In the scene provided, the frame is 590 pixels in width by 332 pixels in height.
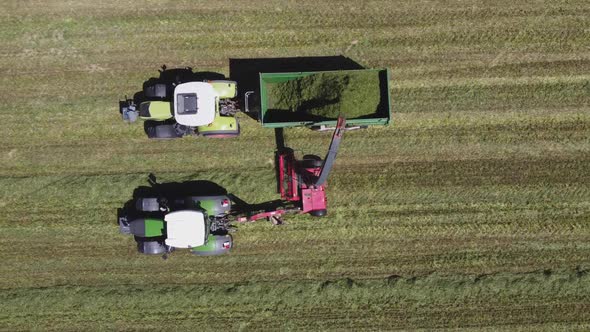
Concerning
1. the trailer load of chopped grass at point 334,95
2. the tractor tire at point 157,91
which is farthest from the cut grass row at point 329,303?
the tractor tire at point 157,91

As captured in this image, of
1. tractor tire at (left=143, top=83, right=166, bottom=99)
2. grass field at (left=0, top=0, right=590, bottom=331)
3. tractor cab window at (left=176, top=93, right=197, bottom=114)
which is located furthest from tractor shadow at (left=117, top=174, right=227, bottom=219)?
tractor tire at (left=143, top=83, right=166, bottom=99)

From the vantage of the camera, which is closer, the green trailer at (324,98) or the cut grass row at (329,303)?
the green trailer at (324,98)

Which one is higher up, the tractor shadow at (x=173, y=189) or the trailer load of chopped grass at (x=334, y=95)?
the trailer load of chopped grass at (x=334, y=95)

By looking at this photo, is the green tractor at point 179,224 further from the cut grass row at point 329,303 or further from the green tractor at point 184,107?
the green tractor at point 184,107

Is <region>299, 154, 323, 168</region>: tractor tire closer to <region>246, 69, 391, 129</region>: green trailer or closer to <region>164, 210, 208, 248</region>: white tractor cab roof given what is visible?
<region>246, 69, 391, 129</region>: green trailer

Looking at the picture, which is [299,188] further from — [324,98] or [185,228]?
[185,228]

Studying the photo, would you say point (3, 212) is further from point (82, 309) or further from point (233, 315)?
point (233, 315)
